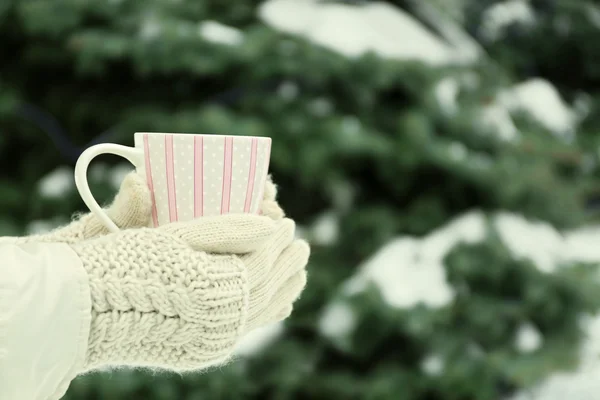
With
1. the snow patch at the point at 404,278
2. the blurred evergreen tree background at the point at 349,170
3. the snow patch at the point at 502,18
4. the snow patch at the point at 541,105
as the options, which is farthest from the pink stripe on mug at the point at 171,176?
the snow patch at the point at 502,18

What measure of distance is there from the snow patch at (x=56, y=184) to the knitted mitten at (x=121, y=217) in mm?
819

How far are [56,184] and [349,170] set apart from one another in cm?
60

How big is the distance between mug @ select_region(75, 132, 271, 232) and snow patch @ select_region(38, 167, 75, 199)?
87 centimetres

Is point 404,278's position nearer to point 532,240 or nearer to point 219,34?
point 532,240

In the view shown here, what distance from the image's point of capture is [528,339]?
4.30ft

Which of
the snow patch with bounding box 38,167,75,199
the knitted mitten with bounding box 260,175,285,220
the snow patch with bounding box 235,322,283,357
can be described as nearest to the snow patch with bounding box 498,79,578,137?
the snow patch with bounding box 235,322,283,357

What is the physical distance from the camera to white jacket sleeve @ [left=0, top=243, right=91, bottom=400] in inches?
14.7

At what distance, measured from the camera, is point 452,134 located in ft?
4.62

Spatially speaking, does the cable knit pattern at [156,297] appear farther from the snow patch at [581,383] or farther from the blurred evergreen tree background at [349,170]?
the snow patch at [581,383]

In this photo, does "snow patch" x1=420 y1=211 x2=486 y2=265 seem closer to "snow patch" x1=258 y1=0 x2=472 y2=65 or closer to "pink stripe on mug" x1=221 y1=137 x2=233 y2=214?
"snow patch" x1=258 y1=0 x2=472 y2=65

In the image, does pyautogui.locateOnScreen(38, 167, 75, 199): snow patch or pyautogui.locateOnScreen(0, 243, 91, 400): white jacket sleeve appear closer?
pyautogui.locateOnScreen(0, 243, 91, 400): white jacket sleeve

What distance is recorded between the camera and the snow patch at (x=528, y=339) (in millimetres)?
1303

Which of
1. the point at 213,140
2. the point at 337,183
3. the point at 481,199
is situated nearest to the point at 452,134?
the point at 481,199

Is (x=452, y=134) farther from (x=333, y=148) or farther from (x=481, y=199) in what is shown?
(x=333, y=148)
